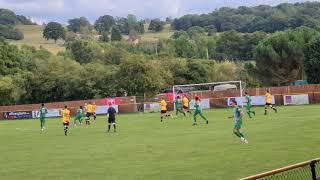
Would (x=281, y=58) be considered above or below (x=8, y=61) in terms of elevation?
below

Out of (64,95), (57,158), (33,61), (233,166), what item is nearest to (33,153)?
(57,158)

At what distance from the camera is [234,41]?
157 m

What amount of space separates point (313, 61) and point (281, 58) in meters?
8.89

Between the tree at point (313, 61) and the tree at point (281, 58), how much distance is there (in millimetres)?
4612

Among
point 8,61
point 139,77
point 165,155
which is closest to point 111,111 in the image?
point 165,155

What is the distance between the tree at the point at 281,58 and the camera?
288 feet

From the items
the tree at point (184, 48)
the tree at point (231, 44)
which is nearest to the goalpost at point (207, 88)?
the tree at point (231, 44)

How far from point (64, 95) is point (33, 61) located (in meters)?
37.6

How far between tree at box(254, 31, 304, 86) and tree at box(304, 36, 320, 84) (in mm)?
4612

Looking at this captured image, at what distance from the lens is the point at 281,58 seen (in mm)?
88750

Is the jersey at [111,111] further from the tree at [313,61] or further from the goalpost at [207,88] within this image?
the tree at [313,61]

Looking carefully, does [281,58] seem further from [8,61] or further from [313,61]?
[8,61]

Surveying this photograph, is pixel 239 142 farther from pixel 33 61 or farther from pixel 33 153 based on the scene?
pixel 33 61

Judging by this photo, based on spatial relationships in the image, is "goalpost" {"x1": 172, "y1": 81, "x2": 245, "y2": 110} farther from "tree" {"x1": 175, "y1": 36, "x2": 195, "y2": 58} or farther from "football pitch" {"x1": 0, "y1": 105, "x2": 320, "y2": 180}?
"tree" {"x1": 175, "y1": 36, "x2": 195, "y2": 58}
